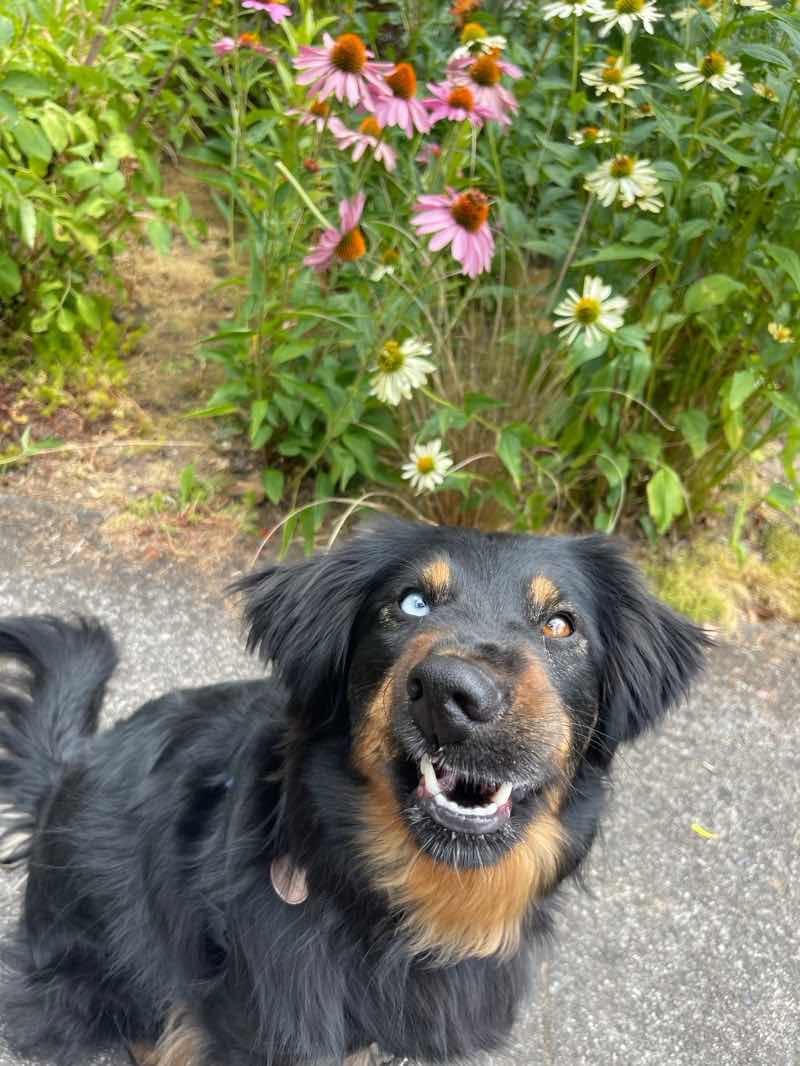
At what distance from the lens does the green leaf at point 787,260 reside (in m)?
2.58

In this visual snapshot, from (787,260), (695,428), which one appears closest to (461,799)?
(787,260)

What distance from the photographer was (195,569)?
343 centimetres

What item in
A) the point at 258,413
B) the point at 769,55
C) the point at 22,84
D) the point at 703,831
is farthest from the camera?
the point at 258,413

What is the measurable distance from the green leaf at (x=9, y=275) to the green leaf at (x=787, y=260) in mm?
2377

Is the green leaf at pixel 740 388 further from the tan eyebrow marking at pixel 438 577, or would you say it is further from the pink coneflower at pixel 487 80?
the tan eyebrow marking at pixel 438 577

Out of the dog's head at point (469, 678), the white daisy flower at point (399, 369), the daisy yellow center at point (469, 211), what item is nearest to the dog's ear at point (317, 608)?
the dog's head at point (469, 678)

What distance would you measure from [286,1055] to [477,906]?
50cm

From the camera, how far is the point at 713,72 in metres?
2.55

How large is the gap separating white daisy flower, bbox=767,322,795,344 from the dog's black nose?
1.75 meters

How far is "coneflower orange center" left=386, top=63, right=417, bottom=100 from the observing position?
8.05 feet

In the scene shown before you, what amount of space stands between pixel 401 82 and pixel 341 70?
0.55ft

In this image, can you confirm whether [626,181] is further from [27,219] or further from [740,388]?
[27,219]

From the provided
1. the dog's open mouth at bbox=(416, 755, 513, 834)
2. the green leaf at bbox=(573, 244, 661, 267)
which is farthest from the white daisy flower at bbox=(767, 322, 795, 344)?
the dog's open mouth at bbox=(416, 755, 513, 834)

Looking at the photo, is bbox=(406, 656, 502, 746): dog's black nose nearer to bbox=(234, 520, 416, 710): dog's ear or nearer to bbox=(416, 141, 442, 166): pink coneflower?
bbox=(234, 520, 416, 710): dog's ear
